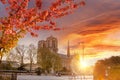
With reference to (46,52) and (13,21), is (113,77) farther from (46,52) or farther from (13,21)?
(46,52)

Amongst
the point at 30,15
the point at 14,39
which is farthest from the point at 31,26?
the point at 14,39

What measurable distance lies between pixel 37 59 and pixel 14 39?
100556mm

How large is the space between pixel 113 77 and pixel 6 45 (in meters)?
7.10

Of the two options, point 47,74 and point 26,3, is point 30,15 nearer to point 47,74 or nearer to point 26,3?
point 26,3

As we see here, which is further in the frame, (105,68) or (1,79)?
(1,79)

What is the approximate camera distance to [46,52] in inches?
4653

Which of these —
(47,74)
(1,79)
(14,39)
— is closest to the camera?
(14,39)

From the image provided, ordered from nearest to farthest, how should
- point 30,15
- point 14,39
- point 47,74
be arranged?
point 30,15 → point 14,39 → point 47,74

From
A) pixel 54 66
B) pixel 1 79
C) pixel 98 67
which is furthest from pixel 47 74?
pixel 98 67

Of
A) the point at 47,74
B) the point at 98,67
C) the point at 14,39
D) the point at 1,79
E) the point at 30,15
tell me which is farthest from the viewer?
the point at 47,74

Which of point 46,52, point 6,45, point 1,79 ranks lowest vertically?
point 1,79

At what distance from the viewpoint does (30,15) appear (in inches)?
645

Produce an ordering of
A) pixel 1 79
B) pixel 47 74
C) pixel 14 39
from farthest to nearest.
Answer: pixel 47 74 < pixel 1 79 < pixel 14 39

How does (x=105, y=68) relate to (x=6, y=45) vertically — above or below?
below
